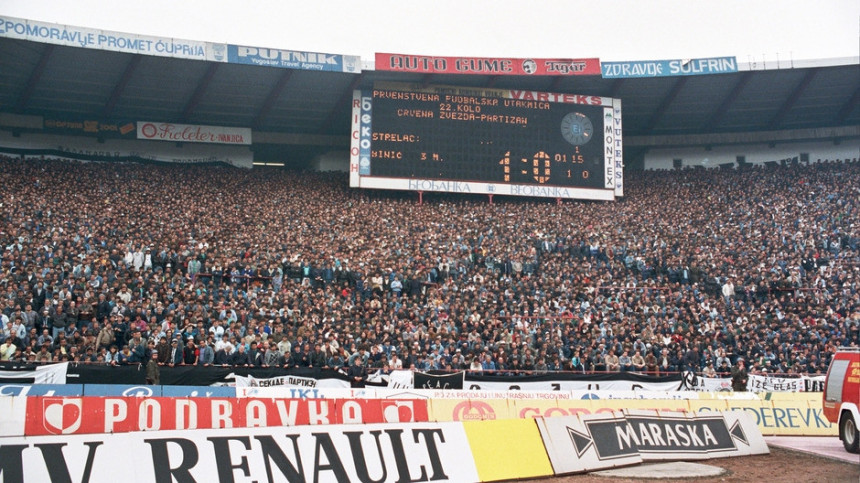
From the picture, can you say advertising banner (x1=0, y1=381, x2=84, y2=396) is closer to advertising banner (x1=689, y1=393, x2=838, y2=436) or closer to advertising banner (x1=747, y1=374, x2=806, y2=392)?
advertising banner (x1=689, y1=393, x2=838, y2=436)

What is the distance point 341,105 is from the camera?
4162 cm

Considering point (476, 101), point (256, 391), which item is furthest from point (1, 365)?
point (476, 101)

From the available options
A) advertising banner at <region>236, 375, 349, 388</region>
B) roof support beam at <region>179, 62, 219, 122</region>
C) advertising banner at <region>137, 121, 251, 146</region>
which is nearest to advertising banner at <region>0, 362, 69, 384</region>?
advertising banner at <region>236, 375, 349, 388</region>

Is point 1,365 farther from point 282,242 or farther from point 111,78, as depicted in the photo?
point 111,78

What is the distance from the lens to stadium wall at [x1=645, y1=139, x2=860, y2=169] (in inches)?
1820

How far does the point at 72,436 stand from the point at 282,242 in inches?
908

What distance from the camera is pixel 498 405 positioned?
18859 millimetres

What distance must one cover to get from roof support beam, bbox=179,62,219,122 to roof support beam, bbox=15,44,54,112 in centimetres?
685

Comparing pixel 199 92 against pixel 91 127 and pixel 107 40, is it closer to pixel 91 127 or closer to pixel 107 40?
pixel 107 40

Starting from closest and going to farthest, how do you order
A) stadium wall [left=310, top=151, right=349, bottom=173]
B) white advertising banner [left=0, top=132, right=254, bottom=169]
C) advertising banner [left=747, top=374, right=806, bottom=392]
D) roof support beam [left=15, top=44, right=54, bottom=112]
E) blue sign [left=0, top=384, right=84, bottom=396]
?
blue sign [left=0, top=384, right=84, bottom=396], advertising banner [left=747, top=374, right=806, bottom=392], roof support beam [left=15, top=44, right=54, bottom=112], white advertising banner [left=0, top=132, right=254, bottom=169], stadium wall [left=310, top=151, right=349, bottom=173]

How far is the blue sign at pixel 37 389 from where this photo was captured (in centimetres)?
1769

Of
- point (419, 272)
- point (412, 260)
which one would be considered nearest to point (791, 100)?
point (412, 260)

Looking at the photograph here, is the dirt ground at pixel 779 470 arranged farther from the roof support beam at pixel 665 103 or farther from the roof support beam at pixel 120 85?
the roof support beam at pixel 120 85

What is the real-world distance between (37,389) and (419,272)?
15.7 metres
